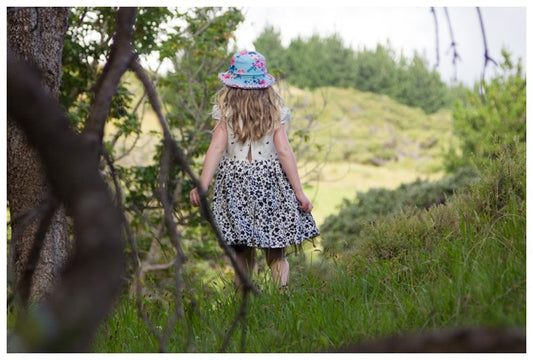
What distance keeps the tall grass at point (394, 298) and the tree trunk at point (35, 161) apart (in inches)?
27.2

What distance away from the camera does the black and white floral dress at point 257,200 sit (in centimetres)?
346

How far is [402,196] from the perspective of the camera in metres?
7.62

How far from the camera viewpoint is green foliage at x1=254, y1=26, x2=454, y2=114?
18703mm

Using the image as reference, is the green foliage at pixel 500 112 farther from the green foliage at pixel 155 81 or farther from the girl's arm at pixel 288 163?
the girl's arm at pixel 288 163

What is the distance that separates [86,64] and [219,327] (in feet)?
10.9

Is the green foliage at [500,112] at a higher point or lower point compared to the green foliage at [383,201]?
higher

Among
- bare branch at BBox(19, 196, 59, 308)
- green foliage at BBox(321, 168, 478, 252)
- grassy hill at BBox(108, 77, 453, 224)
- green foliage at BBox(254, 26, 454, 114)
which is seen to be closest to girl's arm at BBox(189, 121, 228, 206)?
bare branch at BBox(19, 196, 59, 308)

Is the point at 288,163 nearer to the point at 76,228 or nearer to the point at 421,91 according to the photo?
the point at 76,228

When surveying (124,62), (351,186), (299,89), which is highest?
(299,89)

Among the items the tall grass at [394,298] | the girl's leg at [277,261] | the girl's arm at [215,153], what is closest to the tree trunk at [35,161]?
the tall grass at [394,298]

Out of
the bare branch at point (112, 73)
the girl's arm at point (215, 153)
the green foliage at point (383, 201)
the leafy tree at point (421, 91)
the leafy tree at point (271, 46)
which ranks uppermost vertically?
the leafy tree at point (271, 46)

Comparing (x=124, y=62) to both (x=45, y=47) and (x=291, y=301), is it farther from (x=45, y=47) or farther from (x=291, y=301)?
(x=45, y=47)

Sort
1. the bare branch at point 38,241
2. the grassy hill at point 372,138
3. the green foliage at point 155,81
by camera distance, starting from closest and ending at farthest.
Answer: the bare branch at point 38,241
the green foliage at point 155,81
the grassy hill at point 372,138

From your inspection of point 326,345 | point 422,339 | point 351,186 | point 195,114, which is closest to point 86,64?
point 195,114
